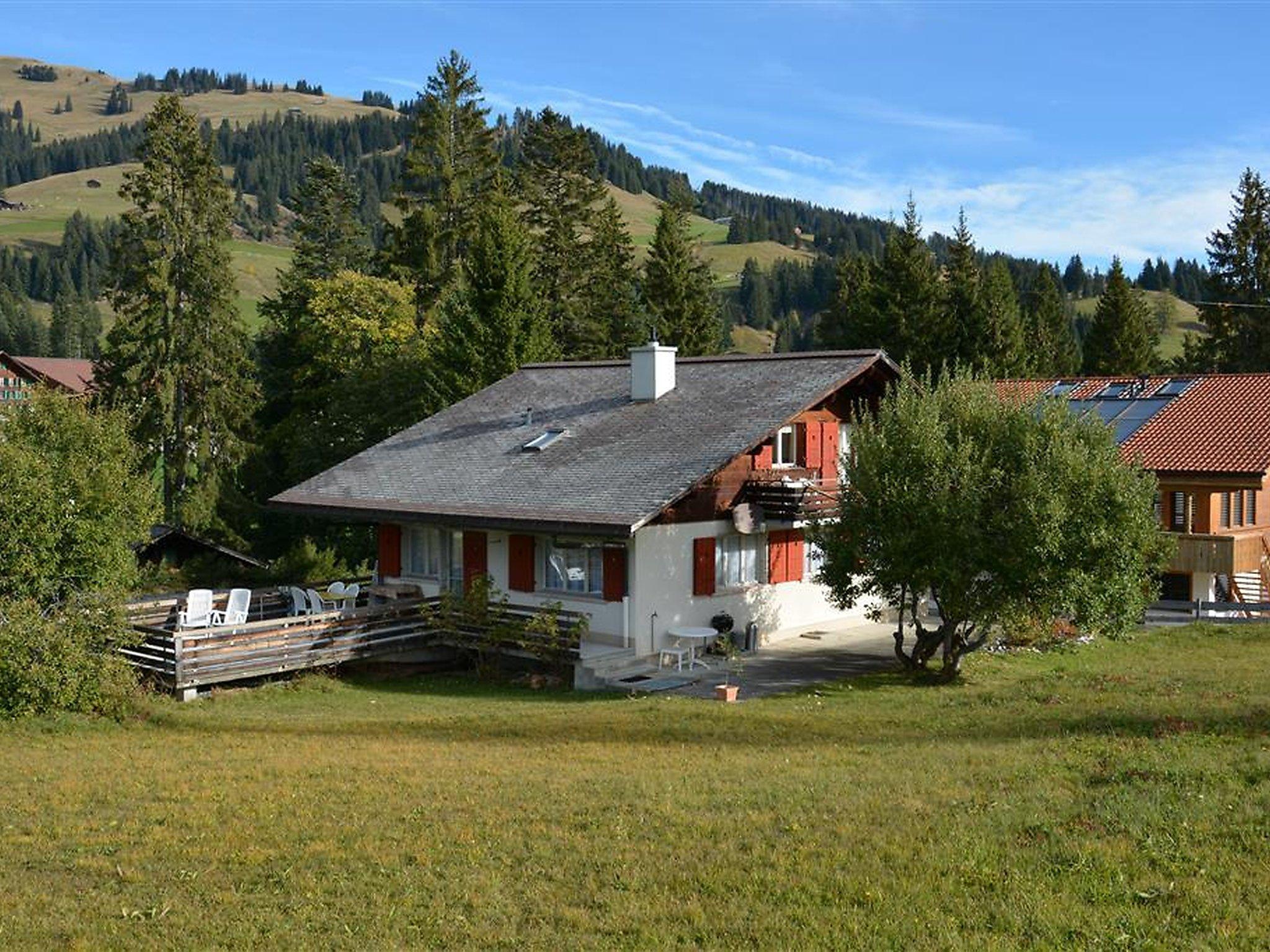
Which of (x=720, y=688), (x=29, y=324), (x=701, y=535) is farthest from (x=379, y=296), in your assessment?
(x=29, y=324)

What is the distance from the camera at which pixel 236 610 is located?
26.5 m

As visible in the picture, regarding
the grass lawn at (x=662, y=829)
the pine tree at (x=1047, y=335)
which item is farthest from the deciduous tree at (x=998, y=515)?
the pine tree at (x=1047, y=335)

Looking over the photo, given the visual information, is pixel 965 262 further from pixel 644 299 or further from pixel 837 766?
pixel 837 766

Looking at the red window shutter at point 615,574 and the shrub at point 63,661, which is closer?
the shrub at point 63,661

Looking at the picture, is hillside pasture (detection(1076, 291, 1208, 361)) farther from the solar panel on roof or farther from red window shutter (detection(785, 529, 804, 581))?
red window shutter (detection(785, 529, 804, 581))

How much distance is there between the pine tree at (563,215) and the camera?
177 feet

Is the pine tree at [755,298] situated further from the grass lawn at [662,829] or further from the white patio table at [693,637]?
the grass lawn at [662,829]

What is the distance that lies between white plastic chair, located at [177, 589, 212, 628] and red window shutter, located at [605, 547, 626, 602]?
8.74 meters

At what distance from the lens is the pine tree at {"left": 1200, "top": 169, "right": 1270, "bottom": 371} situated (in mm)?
58156

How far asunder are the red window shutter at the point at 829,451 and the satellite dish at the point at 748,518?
300 cm

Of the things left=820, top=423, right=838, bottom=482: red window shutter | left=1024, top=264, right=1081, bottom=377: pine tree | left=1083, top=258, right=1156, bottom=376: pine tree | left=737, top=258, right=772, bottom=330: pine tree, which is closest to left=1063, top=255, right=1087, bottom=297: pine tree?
left=737, top=258, right=772, bottom=330: pine tree

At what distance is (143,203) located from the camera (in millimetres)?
44312

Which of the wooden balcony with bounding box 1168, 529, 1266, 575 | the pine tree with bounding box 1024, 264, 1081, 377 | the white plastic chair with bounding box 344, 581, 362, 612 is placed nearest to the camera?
the white plastic chair with bounding box 344, 581, 362, 612

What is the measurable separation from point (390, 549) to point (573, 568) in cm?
597
